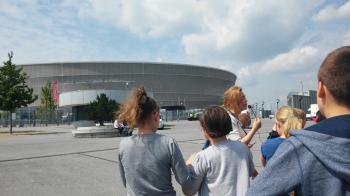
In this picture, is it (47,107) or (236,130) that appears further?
(47,107)

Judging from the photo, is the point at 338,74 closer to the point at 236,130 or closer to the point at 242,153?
the point at 242,153

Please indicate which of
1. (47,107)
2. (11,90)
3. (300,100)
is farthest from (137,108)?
(300,100)

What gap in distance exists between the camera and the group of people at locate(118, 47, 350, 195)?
145 centimetres

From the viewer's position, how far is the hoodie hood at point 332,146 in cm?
143

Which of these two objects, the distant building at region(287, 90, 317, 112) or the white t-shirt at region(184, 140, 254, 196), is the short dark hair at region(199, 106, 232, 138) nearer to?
the white t-shirt at region(184, 140, 254, 196)

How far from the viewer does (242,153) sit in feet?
10.5

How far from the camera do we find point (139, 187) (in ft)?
10.8

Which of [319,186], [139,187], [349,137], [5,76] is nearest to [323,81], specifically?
[349,137]

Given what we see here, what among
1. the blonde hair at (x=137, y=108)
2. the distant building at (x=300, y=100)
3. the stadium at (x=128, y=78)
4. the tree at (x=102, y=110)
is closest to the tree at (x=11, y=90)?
the tree at (x=102, y=110)

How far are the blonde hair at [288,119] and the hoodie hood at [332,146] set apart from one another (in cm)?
222

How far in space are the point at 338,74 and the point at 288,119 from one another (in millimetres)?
2247

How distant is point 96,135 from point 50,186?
1783 centimetres

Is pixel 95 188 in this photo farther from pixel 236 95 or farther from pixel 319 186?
pixel 319 186

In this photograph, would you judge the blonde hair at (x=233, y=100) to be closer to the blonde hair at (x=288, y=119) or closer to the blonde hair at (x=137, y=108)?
the blonde hair at (x=288, y=119)
